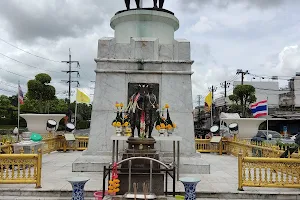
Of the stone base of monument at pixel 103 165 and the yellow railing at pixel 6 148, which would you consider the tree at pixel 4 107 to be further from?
the stone base of monument at pixel 103 165

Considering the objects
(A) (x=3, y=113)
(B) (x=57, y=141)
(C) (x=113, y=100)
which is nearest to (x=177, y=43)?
(C) (x=113, y=100)

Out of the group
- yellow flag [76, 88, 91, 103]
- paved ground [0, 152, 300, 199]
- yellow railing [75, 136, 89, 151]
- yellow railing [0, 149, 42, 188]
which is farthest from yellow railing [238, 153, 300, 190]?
yellow flag [76, 88, 91, 103]

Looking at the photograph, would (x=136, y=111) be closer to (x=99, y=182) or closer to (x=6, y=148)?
(x=99, y=182)

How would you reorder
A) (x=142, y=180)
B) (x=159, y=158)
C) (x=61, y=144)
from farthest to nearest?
(x=61, y=144) < (x=159, y=158) < (x=142, y=180)

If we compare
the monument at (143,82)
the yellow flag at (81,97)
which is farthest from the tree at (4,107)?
the monument at (143,82)

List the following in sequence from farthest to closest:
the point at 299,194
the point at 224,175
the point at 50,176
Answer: the point at 224,175 < the point at 50,176 < the point at 299,194

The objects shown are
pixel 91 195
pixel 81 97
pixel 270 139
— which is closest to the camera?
pixel 91 195

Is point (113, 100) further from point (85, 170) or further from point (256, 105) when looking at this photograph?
point (256, 105)

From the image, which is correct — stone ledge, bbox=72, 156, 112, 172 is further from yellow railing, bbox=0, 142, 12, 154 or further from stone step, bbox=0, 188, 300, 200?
yellow railing, bbox=0, 142, 12, 154

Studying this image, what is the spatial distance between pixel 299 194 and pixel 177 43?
6.04m

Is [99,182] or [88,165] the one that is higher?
[88,165]

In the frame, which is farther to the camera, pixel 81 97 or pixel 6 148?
pixel 81 97

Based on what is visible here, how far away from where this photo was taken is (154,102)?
9.04m

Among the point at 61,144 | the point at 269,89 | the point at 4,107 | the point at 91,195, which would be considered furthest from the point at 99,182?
the point at 269,89
